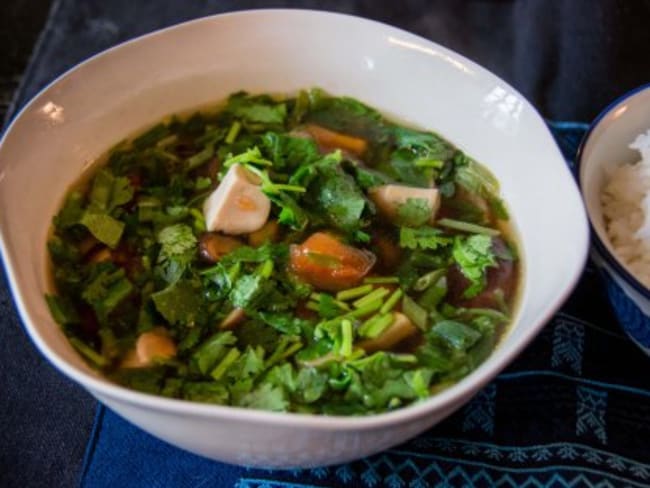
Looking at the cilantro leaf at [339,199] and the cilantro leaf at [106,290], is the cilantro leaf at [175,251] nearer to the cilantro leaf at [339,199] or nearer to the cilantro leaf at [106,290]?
the cilantro leaf at [106,290]

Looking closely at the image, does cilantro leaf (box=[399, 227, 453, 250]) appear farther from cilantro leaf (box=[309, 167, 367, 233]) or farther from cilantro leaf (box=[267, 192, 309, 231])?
cilantro leaf (box=[267, 192, 309, 231])

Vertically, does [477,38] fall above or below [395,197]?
below

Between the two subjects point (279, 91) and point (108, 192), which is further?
point (279, 91)

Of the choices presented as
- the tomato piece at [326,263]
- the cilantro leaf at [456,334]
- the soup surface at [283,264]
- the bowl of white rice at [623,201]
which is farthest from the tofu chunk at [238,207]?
the bowl of white rice at [623,201]

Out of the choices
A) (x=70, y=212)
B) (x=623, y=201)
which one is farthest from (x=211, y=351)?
(x=623, y=201)

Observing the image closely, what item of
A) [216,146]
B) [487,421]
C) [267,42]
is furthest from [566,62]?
[487,421]

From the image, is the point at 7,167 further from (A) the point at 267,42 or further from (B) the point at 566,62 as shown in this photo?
(B) the point at 566,62

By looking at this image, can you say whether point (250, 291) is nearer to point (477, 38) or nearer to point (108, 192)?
point (108, 192)
